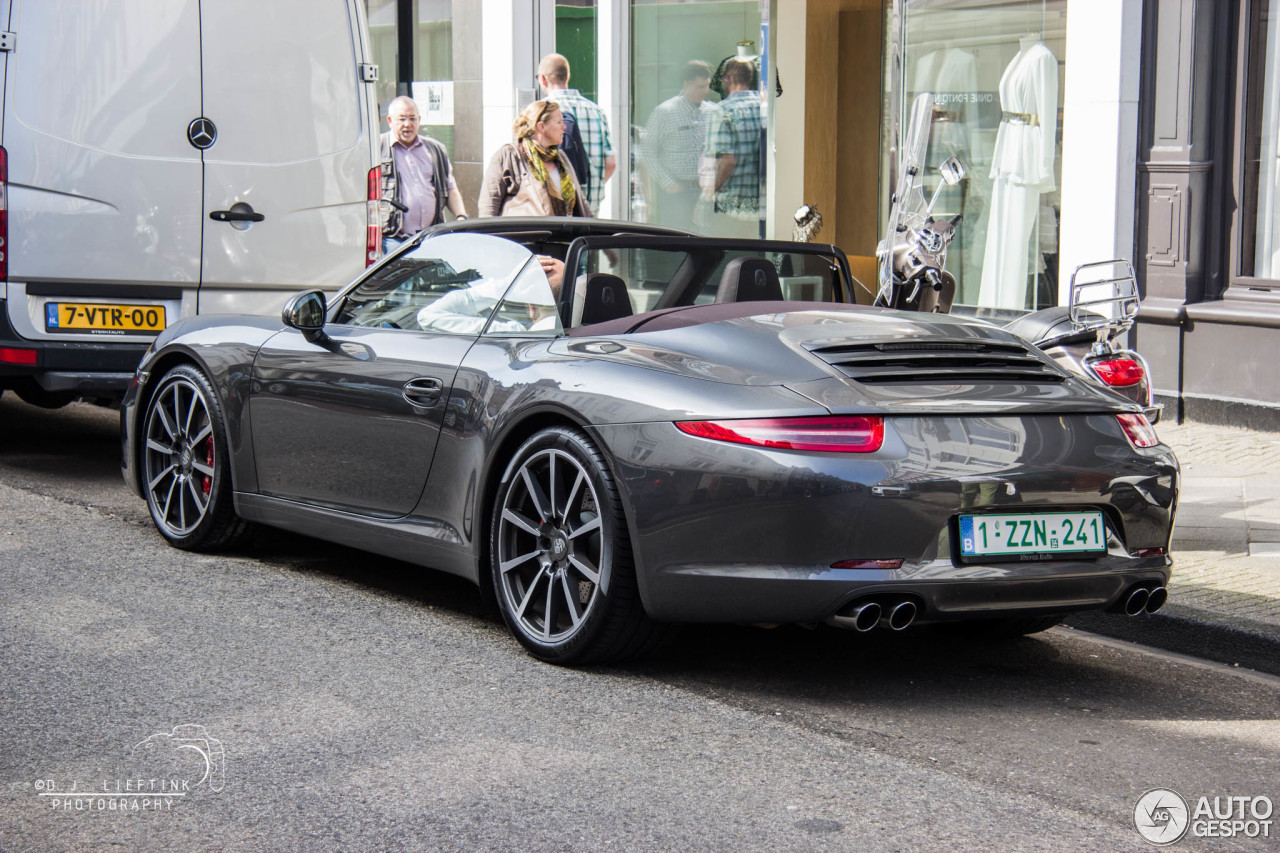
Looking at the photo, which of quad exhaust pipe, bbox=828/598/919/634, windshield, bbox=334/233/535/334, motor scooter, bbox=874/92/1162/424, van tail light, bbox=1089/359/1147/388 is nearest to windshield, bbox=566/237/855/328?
windshield, bbox=334/233/535/334

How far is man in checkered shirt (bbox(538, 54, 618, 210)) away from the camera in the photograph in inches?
442

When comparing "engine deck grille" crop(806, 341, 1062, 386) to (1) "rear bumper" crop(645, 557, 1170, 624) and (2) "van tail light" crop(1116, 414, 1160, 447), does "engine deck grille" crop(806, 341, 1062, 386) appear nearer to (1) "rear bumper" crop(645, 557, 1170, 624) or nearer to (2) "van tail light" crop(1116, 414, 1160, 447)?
(2) "van tail light" crop(1116, 414, 1160, 447)

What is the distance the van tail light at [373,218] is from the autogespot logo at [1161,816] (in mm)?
5921

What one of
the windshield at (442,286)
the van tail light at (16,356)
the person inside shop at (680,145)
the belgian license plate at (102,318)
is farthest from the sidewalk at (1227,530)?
the person inside shop at (680,145)

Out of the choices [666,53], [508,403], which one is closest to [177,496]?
[508,403]

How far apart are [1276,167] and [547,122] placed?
4.39 meters

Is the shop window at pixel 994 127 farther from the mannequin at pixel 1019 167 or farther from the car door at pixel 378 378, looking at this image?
the car door at pixel 378 378

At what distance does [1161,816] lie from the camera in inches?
141

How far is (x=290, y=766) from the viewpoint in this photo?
149 inches

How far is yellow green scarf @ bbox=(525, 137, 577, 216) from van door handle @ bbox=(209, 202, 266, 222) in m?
1.99

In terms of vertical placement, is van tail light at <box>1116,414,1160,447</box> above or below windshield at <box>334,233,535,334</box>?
below

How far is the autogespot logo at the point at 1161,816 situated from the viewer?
3.44 meters

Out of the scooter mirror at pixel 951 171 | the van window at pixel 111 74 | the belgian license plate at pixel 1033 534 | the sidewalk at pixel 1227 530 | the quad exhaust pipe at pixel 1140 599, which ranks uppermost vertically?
the van window at pixel 111 74

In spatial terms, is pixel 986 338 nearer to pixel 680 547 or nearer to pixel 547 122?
pixel 680 547
